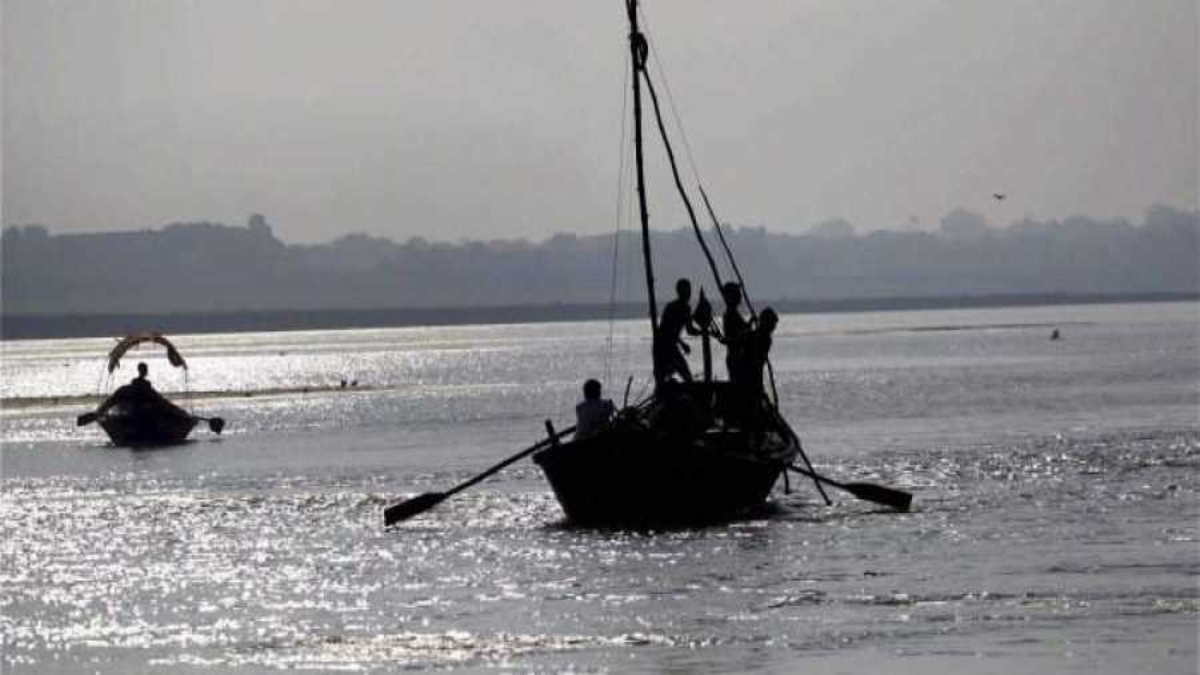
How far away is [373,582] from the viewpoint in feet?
94.9

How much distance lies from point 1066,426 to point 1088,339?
106220 millimetres

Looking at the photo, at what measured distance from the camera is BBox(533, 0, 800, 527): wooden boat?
31766mm

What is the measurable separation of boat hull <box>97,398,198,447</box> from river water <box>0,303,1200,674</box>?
1599 mm

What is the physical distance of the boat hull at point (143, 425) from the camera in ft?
213

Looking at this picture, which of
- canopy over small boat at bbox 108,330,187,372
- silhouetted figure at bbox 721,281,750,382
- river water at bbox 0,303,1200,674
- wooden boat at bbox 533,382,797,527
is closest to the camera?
river water at bbox 0,303,1200,674

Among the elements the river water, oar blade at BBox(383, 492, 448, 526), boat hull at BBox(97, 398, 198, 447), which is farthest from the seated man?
oar blade at BBox(383, 492, 448, 526)

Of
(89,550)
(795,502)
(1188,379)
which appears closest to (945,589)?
(795,502)

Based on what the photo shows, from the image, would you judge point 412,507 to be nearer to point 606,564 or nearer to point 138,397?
point 606,564

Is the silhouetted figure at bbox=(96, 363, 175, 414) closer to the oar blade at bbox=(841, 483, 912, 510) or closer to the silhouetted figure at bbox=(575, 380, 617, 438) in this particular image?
Result: the oar blade at bbox=(841, 483, 912, 510)

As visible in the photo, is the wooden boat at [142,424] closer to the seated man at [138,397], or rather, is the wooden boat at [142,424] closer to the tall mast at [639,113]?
the seated man at [138,397]

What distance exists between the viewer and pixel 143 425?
2557 inches

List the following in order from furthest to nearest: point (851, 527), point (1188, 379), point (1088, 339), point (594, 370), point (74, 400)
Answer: point (1088, 339) < point (594, 370) < point (74, 400) < point (1188, 379) < point (851, 527)

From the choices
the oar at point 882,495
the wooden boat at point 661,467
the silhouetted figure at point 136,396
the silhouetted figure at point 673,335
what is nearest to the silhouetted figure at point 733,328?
the wooden boat at point 661,467

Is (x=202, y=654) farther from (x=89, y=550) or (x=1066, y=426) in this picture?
(x=1066, y=426)
